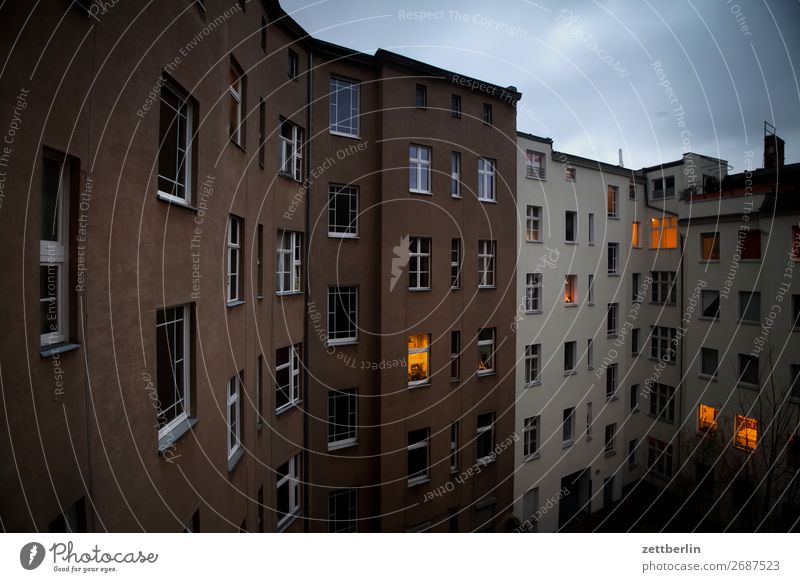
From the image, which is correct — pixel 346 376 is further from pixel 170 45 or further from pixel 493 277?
pixel 170 45

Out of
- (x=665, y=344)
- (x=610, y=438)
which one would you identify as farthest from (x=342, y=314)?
(x=665, y=344)

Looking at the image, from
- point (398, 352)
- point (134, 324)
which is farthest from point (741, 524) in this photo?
point (134, 324)

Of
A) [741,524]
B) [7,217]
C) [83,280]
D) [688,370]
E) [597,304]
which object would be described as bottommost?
[741,524]

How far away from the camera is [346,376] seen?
309 inches

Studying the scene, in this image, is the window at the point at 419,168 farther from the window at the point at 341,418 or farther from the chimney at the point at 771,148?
the chimney at the point at 771,148

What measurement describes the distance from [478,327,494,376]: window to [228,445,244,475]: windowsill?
543 cm

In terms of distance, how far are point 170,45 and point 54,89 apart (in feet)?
5.00

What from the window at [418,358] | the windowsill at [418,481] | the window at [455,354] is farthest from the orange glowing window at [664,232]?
the windowsill at [418,481]

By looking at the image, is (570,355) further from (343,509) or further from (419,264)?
(343,509)

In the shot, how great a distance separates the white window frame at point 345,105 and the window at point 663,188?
7.56m

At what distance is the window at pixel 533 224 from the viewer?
966cm

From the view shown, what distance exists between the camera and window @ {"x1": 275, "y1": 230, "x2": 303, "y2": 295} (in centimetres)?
677

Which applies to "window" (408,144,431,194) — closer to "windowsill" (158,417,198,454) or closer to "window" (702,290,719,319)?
"windowsill" (158,417,198,454)

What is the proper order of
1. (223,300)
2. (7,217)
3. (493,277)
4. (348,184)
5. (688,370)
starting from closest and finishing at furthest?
(7,217) → (223,300) → (348,184) → (493,277) → (688,370)
